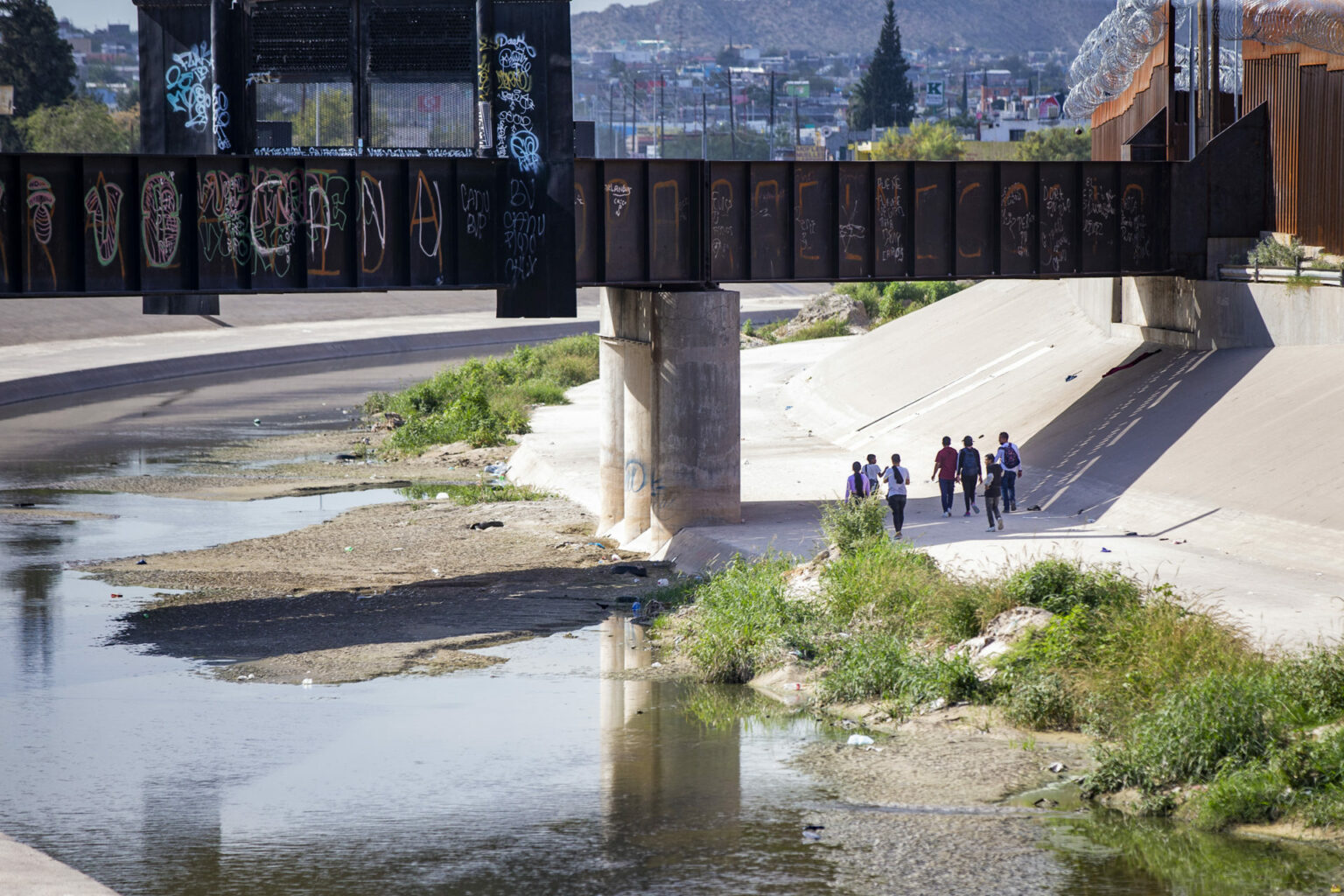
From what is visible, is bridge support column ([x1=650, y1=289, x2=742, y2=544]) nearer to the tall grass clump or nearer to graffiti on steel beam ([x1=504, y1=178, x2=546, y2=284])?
graffiti on steel beam ([x1=504, y1=178, x2=546, y2=284])

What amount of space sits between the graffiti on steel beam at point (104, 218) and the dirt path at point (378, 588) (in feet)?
16.2

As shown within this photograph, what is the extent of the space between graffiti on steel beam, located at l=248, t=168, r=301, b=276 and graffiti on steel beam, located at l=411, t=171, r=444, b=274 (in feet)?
5.82

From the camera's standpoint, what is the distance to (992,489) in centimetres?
2366

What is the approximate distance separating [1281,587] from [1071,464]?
814 cm

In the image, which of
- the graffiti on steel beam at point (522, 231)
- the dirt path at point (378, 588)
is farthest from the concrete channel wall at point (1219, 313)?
the graffiti on steel beam at point (522, 231)

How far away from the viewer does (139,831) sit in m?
13.6

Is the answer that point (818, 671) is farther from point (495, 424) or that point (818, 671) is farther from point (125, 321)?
point (125, 321)

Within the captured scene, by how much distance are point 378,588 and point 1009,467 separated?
9738mm

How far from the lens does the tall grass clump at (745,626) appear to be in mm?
18625

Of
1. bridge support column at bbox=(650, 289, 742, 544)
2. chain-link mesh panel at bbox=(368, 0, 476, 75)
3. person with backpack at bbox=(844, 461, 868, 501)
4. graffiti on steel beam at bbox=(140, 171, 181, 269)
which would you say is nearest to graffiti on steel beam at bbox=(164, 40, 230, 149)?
chain-link mesh panel at bbox=(368, 0, 476, 75)

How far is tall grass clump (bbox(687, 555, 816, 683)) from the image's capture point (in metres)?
18.6

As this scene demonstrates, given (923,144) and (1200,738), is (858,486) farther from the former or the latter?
(923,144)

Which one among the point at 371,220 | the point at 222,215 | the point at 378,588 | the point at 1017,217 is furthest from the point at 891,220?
the point at 222,215

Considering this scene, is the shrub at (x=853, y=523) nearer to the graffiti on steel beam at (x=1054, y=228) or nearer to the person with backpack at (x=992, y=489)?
the person with backpack at (x=992, y=489)
